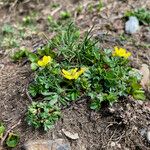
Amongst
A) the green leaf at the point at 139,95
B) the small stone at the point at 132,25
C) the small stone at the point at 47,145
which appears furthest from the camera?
the small stone at the point at 132,25

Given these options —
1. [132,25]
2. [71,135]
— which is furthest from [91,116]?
[132,25]

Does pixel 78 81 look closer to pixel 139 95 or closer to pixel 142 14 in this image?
pixel 139 95

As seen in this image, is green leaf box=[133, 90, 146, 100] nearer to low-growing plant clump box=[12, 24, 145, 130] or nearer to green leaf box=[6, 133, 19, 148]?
low-growing plant clump box=[12, 24, 145, 130]

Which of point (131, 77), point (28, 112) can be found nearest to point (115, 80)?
point (131, 77)

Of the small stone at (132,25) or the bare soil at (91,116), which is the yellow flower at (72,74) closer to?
the bare soil at (91,116)

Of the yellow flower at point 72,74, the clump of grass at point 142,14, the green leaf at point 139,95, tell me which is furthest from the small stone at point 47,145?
the clump of grass at point 142,14

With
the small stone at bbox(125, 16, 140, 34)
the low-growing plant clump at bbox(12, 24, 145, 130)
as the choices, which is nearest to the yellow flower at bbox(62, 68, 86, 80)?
the low-growing plant clump at bbox(12, 24, 145, 130)
